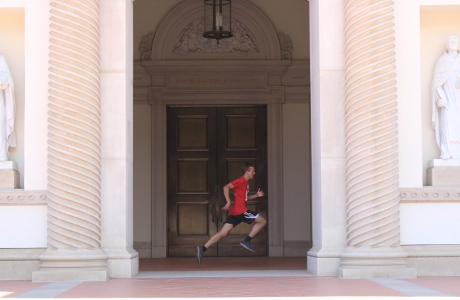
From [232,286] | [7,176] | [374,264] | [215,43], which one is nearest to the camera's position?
[232,286]

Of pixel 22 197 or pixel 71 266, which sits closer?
pixel 71 266

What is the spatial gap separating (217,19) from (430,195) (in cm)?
458

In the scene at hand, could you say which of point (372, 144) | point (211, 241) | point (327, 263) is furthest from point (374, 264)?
point (211, 241)

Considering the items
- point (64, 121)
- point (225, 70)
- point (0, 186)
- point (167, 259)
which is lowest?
point (167, 259)

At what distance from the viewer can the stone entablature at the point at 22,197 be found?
10.7 m

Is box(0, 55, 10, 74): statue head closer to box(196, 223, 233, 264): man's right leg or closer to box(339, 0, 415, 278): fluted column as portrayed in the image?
box(196, 223, 233, 264): man's right leg

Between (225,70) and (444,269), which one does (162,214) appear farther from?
(444,269)

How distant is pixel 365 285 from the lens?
927cm

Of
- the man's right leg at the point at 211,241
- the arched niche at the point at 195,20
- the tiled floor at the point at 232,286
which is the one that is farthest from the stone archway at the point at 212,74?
the tiled floor at the point at 232,286

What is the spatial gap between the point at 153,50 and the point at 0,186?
603cm

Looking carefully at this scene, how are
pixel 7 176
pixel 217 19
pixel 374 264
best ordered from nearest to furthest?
A: pixel 374 264
pixel 7 176
pixel 217 19

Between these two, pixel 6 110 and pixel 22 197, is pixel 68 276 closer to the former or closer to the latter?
pixel 22 197

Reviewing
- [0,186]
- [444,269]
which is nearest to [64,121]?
[0,186]

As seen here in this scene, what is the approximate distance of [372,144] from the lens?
34.9 ft
